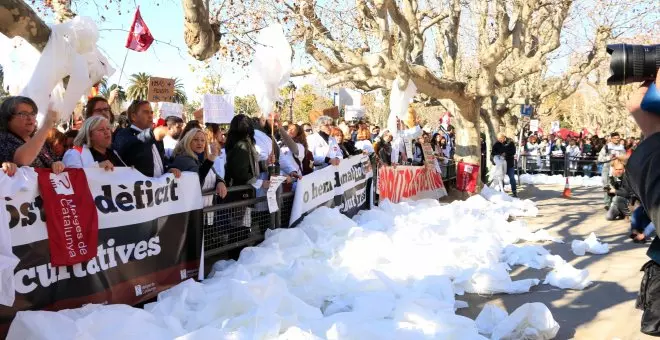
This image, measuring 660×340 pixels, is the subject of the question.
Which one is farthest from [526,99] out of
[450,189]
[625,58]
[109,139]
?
[625,58]

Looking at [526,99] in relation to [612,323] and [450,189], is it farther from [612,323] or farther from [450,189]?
[612,323]

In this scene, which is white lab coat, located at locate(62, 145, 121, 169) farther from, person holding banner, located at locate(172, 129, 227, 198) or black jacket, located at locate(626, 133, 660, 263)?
black jacket, located at locate(626, 133, 660, 263)

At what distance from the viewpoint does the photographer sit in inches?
69.0

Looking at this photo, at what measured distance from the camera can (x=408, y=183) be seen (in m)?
14.0

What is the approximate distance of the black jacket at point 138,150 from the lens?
18.6 ft

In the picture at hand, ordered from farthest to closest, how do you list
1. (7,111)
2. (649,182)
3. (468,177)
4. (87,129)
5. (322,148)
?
(468,177) → (322,148) → (87,129) → (7,111) → (649,182)

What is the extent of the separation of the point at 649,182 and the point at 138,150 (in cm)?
482

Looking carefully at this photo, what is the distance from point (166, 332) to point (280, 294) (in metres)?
0.96

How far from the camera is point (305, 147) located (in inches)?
370

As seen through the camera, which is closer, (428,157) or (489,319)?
(489,319)

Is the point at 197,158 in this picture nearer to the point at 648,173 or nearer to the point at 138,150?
the point at 138,150

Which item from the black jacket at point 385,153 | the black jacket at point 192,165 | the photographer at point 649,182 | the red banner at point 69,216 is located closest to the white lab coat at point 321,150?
the black jacket at point 385,153

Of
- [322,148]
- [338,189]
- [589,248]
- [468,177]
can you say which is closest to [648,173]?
[338,189]

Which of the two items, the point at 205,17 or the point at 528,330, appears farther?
the point at 205,17
